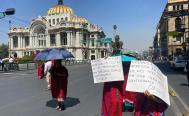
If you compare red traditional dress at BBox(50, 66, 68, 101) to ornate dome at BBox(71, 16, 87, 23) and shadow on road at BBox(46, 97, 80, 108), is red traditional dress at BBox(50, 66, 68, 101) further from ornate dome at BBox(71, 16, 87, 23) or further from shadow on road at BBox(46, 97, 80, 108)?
ornate dome at BBox(71, 16, 87, 23)

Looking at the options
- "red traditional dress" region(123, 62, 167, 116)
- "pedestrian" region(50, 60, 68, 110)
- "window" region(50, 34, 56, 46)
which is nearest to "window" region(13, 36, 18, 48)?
"window" region(50, 34, 56, 46)

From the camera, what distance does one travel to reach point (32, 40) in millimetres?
142250

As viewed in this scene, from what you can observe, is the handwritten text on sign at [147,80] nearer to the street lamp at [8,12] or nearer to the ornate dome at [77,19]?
the street lamp at [8,12]

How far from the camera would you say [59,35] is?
136 metres

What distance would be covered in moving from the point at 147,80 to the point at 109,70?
1489mm

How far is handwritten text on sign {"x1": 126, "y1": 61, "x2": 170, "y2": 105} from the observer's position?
18.8 ft

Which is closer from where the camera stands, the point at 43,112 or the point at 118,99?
the point at 118,99

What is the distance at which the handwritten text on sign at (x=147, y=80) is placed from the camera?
5741 mm

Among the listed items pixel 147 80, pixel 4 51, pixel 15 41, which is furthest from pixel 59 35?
pixel 147 80

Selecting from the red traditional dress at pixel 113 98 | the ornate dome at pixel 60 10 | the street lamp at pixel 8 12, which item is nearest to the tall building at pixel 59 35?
the ornate dome at pixel 60 10

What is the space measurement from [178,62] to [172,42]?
235ft

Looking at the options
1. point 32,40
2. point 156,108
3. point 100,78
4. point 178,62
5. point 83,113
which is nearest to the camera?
point 156,108

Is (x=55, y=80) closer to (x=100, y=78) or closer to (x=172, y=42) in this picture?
(x=100, y=78)

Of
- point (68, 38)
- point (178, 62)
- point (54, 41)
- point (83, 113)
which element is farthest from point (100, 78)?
point (54, 41)
